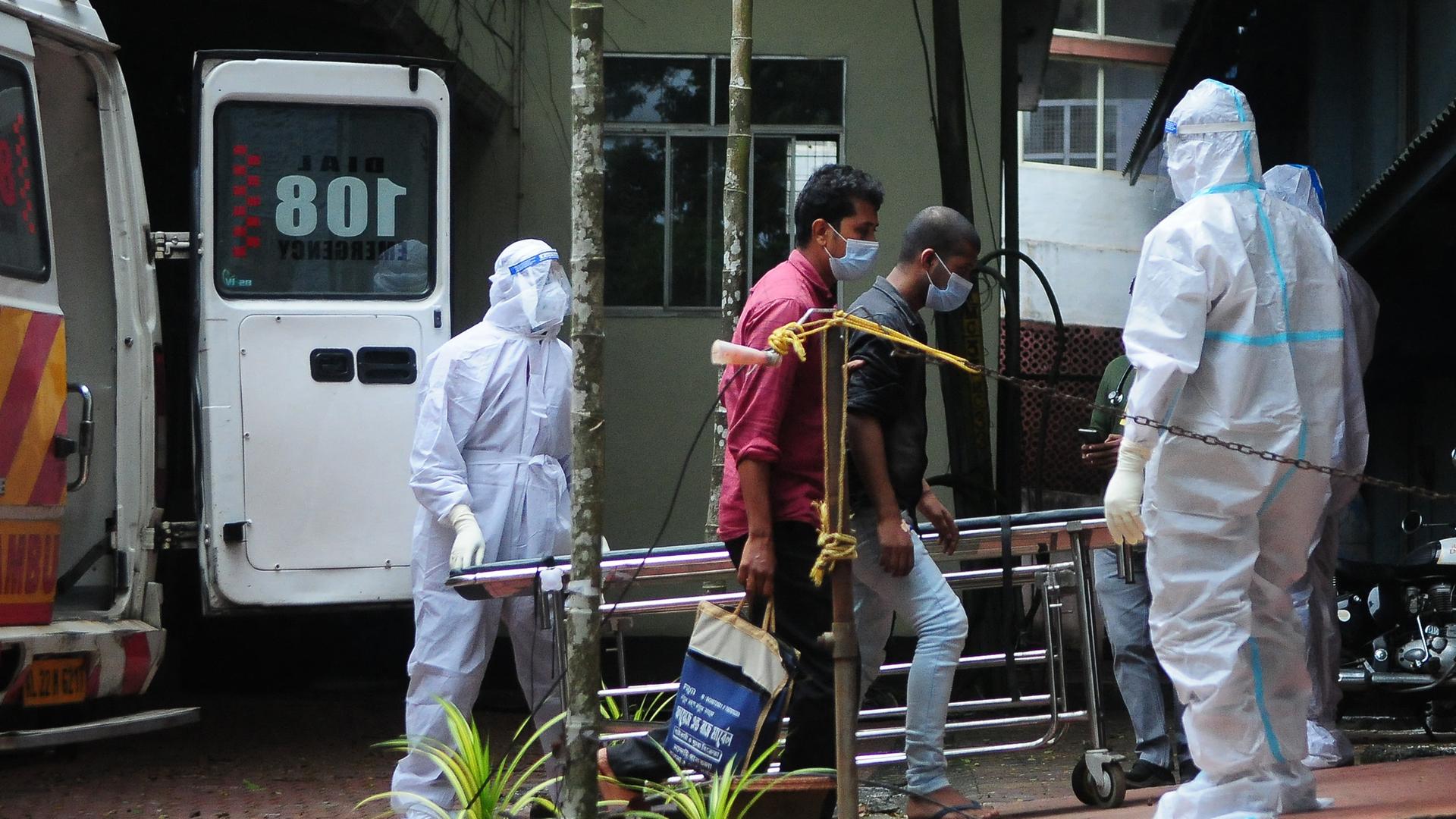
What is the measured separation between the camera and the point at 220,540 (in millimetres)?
6207

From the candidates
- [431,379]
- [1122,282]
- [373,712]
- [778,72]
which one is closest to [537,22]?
[778,72]

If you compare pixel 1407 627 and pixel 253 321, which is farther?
pixel 1407 627

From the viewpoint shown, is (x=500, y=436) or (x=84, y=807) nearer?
(x=500, y=436)

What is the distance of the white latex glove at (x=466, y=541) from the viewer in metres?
5.00

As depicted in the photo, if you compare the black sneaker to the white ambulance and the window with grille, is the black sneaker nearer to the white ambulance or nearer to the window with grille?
the white ambulance

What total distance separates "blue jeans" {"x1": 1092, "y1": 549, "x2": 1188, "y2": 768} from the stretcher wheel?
601mm

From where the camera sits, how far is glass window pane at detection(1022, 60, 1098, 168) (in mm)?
21541

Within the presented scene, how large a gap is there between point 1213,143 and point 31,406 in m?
3.91

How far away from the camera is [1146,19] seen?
2011 cm

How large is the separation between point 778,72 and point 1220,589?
627cm

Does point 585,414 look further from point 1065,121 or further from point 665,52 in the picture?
point 1065,121

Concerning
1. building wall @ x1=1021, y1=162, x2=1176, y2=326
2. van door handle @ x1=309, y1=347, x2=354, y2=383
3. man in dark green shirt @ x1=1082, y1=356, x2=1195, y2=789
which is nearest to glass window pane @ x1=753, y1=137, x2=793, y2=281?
van door handle @ x1=309, y1=347, x2=354, y2=383

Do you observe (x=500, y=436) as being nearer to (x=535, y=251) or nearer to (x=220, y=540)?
(x=535, y=251)

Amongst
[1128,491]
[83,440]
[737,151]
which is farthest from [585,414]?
[737,151]
